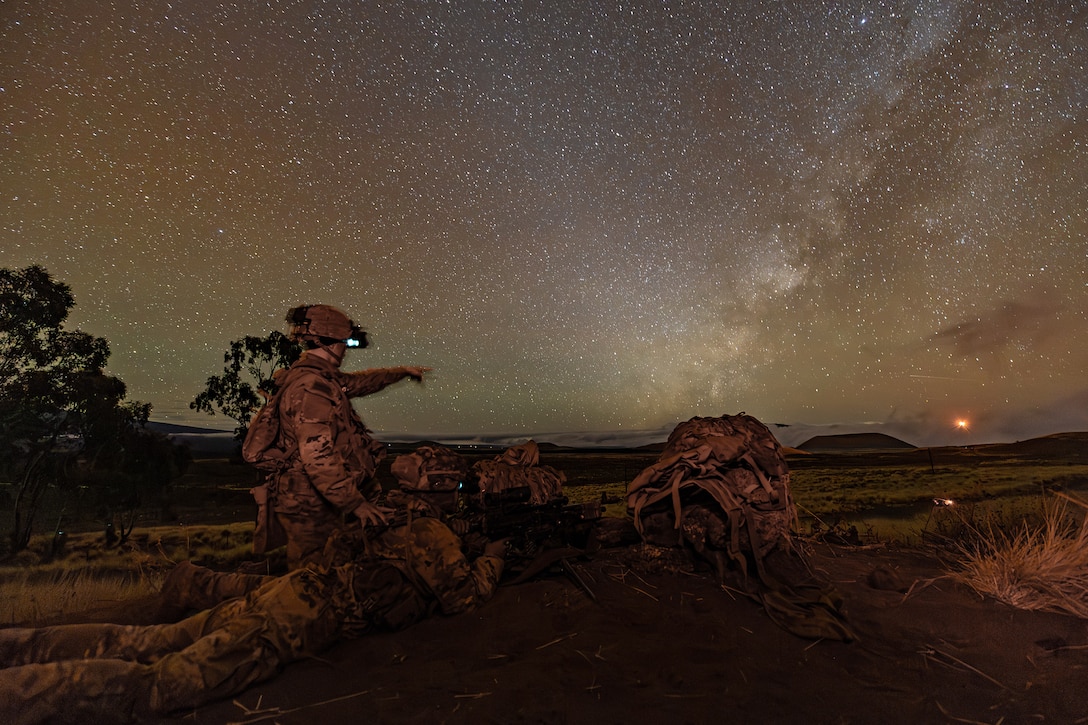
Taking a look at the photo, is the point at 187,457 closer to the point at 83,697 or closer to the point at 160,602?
the point at 160,602

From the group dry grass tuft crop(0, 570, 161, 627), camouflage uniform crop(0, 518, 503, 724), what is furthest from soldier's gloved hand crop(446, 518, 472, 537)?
dry grass tuft crop(0, 570, 161, 627)

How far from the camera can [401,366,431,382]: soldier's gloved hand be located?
597cm

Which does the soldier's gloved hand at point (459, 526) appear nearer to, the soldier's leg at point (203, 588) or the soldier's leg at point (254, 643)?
the soldier's leg at point (254, 643)

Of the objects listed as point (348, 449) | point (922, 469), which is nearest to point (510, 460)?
point (348, 449)

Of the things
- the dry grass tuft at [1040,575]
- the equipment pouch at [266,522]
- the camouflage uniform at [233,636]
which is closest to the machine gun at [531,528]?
the camouflage uniform at [233,636]

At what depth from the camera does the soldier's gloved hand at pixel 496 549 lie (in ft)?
15.9

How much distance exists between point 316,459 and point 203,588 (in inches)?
Answer: 51.0

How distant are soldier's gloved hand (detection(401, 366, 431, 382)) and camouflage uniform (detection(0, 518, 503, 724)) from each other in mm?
1848

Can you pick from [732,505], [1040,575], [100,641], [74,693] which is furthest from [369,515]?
[1040,575]

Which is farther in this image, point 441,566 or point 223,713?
point 441,566

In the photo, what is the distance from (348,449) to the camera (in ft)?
16.7

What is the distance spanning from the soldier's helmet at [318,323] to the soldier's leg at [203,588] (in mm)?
2088

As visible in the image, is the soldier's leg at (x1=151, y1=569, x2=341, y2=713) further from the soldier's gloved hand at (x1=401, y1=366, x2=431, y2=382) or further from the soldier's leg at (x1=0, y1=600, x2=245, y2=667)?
the soldier's gloved hand at (x1=401, y1=366, x2=431, y2=382)

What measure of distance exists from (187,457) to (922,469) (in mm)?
38061
